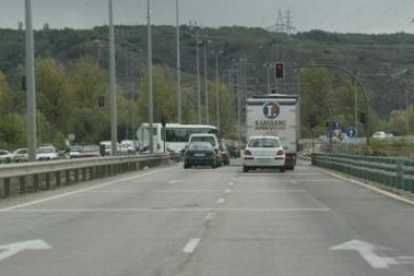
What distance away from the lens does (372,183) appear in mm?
30703

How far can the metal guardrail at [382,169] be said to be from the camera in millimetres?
25233

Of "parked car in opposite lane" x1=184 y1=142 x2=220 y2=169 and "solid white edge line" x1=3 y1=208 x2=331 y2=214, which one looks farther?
"parked car in opposite lane" x1=184 y1=142 x2=220 y2=169

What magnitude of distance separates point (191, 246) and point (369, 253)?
2.57 m

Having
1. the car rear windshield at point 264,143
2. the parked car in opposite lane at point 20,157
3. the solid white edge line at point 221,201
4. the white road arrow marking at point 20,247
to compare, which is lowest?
the solid white edge line at point 221,201

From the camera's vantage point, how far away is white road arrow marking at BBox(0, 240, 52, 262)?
12.2 meters

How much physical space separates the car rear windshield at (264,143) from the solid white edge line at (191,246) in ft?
94.7

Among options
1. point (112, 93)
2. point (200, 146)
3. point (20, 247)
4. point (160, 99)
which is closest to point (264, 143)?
point (200, 146)

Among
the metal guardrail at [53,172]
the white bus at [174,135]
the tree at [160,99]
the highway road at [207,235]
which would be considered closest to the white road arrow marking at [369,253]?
the highway road at [207,235]

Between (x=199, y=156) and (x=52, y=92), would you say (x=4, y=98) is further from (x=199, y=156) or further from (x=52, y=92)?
(x=199, y=156)

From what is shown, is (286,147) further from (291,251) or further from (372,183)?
(291,251)

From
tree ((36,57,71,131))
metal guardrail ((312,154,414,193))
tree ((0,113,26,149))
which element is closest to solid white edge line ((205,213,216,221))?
metal guardrail ((312,154,414,193))

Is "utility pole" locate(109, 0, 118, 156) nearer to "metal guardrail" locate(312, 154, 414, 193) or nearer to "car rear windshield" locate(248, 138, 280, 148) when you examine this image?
"car rear windshield" locate(248, 138, 280, 148)

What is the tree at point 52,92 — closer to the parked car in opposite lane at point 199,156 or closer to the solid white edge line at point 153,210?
the parked car in opposite lane at point 199,156

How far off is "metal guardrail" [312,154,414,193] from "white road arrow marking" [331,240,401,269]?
1187 cm
